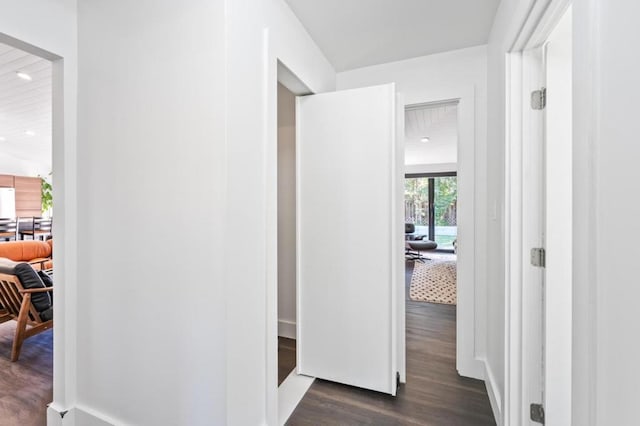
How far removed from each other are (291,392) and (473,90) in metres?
2.64

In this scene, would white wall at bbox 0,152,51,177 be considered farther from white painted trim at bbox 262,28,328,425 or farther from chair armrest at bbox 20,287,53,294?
white painted trim at bbox 262,28,328,425

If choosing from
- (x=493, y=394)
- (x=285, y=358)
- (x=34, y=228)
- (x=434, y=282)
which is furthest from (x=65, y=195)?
(x=34, y=228)

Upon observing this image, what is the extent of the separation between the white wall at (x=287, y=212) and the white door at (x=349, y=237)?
27.9 inches

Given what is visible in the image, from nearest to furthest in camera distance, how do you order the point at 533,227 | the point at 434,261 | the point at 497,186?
the point at 533,227
the point at 497,186
the point at 434,261

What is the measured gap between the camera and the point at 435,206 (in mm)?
8484

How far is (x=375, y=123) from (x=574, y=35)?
1199mm

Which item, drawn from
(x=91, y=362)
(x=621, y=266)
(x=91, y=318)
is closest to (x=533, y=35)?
(x=621, y=266)

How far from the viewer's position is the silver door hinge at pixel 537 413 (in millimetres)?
1425

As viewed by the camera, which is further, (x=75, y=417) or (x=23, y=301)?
(x=23, y=301)

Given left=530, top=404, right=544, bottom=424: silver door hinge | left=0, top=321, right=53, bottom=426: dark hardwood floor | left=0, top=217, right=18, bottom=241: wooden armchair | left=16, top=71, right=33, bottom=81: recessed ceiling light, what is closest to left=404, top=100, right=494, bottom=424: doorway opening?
left=530, top=404, right=544, bottom=424: silver door hinge

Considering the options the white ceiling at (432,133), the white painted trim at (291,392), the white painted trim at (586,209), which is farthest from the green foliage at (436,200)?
the white painted trim at (586,209)

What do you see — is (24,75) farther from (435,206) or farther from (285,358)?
(435,206)

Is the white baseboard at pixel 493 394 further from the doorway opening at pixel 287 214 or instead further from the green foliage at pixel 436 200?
the green foliage at pixel 436 200

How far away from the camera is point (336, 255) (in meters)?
2.11
